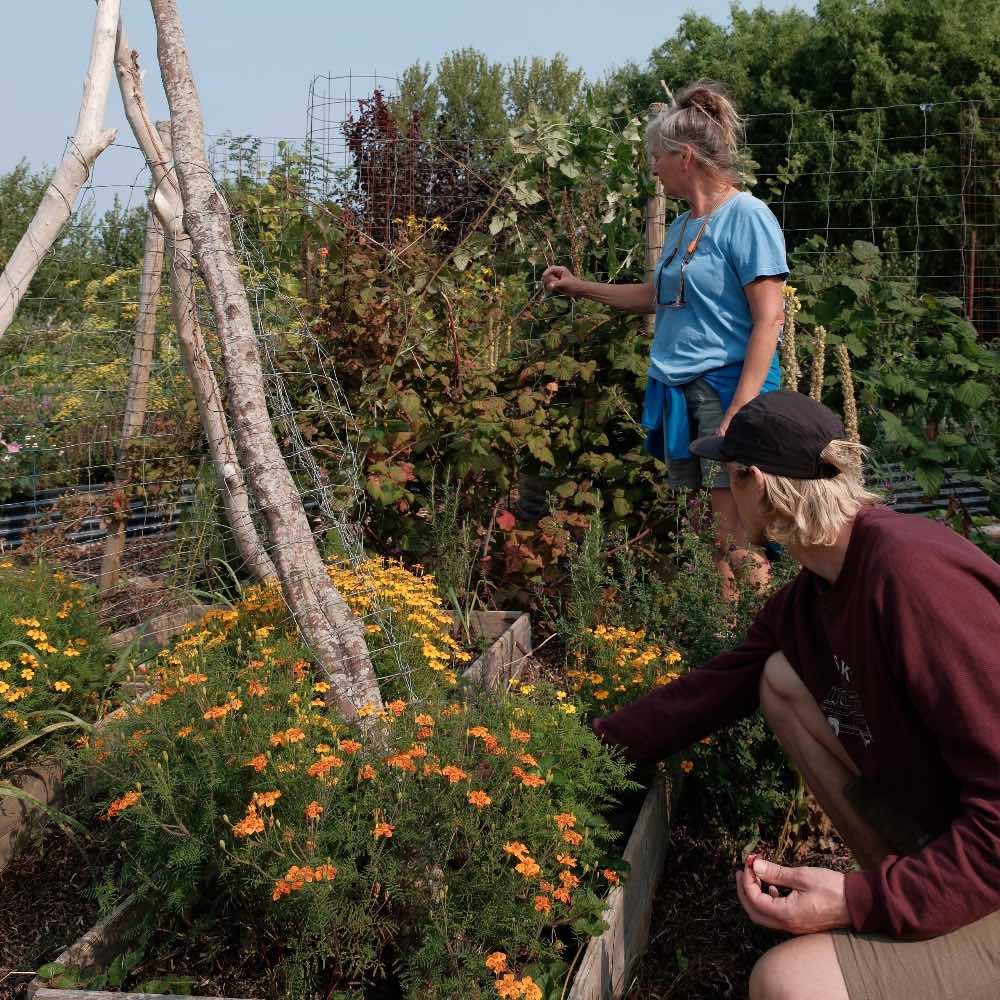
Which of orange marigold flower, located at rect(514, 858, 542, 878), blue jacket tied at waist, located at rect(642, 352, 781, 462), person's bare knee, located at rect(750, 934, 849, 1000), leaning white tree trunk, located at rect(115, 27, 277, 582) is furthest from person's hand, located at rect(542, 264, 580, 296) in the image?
person's bare knee, located at rect(750, 934, 849, 1000)

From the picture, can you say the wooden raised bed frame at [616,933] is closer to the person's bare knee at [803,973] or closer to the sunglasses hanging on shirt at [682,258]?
the person's bare knee at [803,973]

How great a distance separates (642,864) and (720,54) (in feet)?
55.2

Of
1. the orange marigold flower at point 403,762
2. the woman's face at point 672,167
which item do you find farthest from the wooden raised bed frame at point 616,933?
the woman's face at point 672,167

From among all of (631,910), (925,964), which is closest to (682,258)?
(631,910)

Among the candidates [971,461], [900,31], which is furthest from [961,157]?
[971,461]

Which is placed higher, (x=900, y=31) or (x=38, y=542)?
(x=900, y=31)

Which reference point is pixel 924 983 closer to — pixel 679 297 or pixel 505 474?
pixel 679 297

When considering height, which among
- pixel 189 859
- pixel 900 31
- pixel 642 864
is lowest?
pixel 642 864

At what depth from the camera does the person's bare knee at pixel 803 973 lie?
1.77 m

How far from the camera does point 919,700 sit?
1.78 m

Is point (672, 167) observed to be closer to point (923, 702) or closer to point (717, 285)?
point (717, 285)

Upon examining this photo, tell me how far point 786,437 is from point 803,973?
0.93 meters

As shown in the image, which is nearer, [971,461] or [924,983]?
[924,983]

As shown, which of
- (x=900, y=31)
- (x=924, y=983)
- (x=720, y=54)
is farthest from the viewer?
(x=720, y=54)
